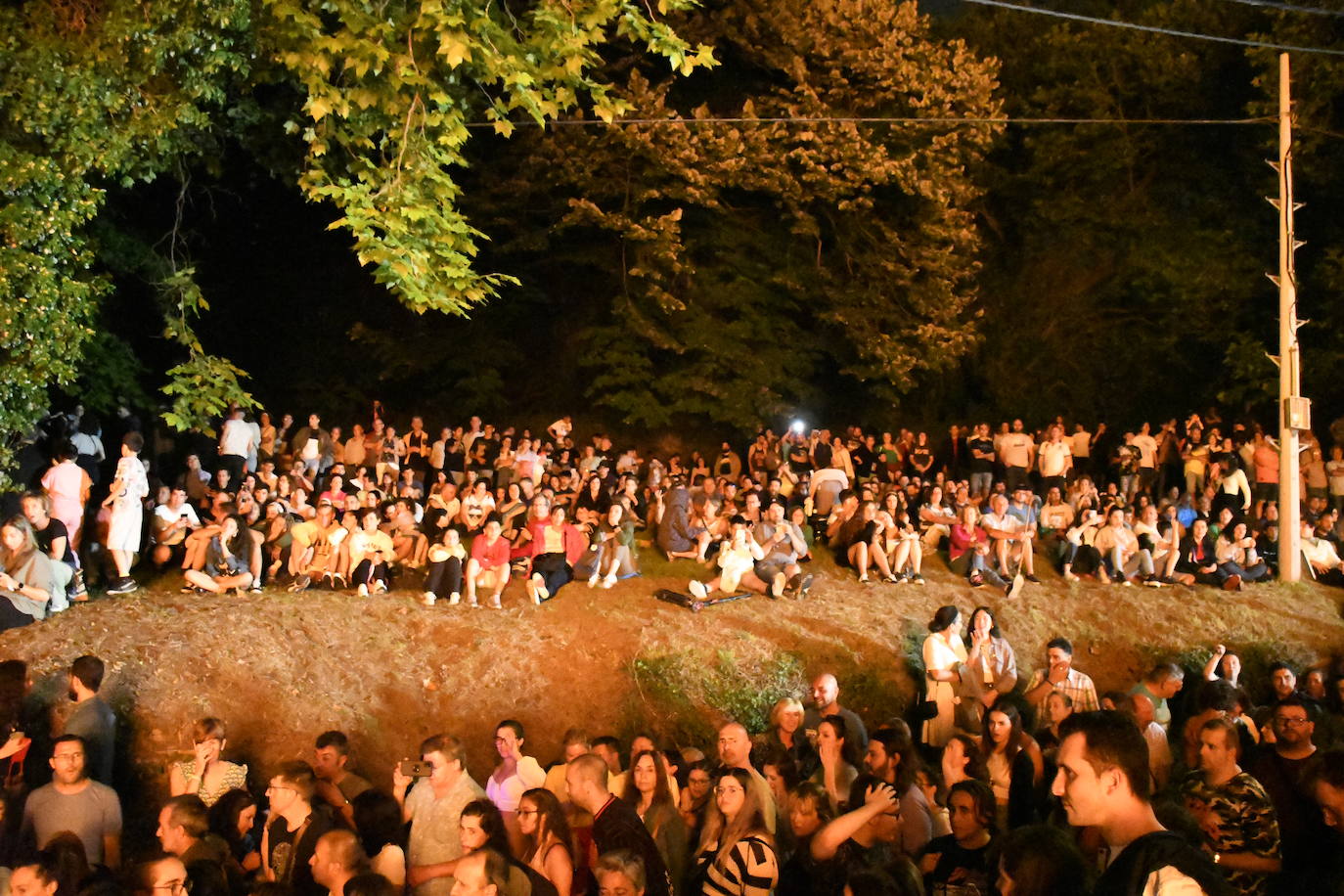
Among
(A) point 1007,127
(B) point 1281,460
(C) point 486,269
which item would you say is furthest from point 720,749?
(A) point 1007,127

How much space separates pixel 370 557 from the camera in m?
11.8

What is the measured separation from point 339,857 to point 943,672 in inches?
253

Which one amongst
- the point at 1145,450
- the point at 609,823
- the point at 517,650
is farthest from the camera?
the point at 1145,450

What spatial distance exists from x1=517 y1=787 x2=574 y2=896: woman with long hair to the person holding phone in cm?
658

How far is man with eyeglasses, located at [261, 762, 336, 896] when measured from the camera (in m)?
5.48

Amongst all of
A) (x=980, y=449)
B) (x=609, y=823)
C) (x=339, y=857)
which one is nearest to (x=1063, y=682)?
(x=609, y=823)

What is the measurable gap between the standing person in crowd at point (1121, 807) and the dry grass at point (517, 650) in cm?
714

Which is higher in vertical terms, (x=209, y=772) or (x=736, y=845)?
(x=736, y=845)

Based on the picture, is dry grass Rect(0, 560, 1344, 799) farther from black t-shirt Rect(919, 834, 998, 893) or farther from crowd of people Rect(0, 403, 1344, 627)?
black t-shirt Rect(919, 834, 998, 893)

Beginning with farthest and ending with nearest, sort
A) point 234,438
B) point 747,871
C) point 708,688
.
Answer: point 234,438 < point 708,688 < point 747,871

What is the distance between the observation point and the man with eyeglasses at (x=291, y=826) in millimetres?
5484

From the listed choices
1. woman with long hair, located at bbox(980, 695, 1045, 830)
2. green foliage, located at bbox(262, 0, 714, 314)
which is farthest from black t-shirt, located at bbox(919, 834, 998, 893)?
green foliage, located at bbox(262, 0, 714, 314)

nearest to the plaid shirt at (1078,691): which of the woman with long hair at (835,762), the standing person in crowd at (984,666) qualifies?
the standing person in crowd at (984,666)

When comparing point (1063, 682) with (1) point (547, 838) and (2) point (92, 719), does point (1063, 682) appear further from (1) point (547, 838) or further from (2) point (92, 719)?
(2) point (92, 719)
